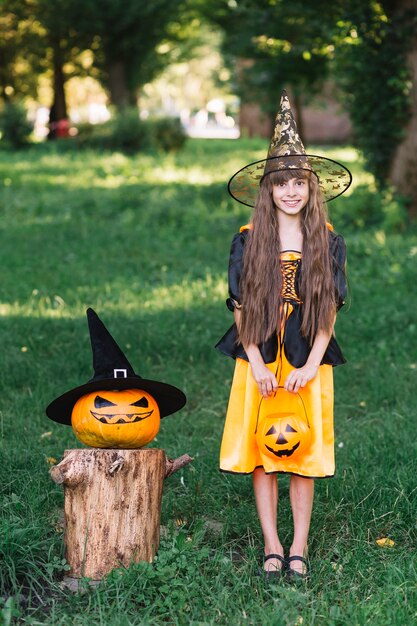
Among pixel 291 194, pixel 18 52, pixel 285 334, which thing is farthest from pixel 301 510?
pixel 18 52

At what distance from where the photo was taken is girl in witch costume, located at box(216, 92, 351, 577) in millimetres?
3916

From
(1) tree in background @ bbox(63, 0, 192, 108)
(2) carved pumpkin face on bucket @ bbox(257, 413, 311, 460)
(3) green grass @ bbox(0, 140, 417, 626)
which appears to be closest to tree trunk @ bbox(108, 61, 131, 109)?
(1) tree in background @ bbox(63, 0, 192, 108)

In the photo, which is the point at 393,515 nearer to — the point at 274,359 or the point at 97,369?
the point at 274,359

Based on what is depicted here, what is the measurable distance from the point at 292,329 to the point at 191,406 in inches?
101

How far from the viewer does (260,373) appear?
12.7ft

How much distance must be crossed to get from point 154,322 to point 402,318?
209 centimetres

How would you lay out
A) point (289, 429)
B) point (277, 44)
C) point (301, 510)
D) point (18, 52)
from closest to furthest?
point (289, 429) → point (301, 510) → point (277, 44) → point (18, 52)

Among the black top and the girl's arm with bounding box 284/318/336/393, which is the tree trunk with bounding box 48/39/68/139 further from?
the girl's arm with bounding box 284/318/336/393

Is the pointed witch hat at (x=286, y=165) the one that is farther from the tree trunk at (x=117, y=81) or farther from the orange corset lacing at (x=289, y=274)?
the tree trunk at (x=117, y=81)

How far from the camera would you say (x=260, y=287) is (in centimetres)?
393

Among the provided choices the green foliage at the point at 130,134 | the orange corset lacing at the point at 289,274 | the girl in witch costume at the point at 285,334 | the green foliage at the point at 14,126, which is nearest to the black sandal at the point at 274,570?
the girl in witch costume at the point at 285,334

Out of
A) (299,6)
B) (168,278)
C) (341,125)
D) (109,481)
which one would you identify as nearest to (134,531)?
(109,481)

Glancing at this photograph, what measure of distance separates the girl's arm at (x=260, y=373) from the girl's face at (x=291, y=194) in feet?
1.95

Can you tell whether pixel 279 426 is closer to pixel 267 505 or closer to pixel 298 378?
pixel 298 378
